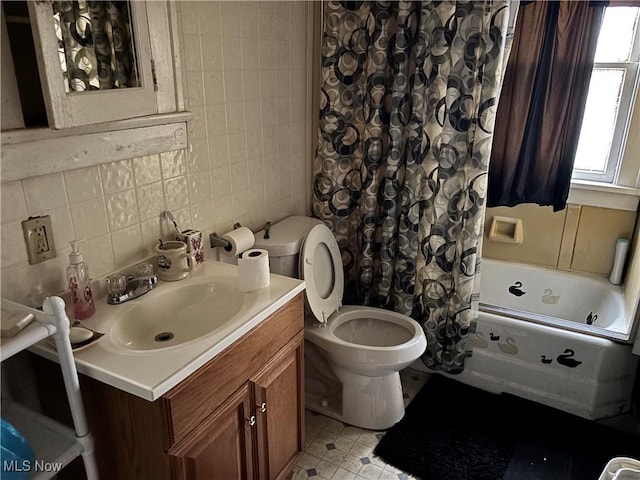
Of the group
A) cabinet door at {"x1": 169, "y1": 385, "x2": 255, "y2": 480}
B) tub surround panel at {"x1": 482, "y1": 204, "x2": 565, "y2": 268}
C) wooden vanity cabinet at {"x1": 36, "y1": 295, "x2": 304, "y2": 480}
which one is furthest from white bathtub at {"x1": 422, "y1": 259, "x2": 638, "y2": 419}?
cabinet door at {"x1": 169, "y1": 385, "x2": 255, "y2": 480}

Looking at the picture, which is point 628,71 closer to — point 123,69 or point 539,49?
point 539,49

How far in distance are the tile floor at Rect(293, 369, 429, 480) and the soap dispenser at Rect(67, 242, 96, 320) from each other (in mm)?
1077

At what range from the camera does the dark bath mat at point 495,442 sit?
6.51 ft

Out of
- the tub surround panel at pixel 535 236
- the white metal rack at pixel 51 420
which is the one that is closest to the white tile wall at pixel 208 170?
the white metal rack at pixel 51 420

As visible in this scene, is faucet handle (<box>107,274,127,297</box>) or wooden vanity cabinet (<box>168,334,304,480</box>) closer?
wooden vanity cabinet (<box>168,334,304,480</box>)

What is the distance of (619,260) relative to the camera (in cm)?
263

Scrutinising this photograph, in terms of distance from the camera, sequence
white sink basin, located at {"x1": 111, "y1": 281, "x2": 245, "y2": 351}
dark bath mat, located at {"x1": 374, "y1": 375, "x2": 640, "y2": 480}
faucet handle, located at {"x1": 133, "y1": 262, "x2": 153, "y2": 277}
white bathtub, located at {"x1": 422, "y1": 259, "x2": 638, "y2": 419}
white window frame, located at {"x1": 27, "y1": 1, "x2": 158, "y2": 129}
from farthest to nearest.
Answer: white bathtub, located at {"x1": 422, "y1": 259, "x2": 638, "y2": 419} → dark bath mat, located at {"x1": 374, "y1": 375, "x2": 640, "y2": 480} → faucet handle, located at {"x1": 133, "y1": 262, "x2": 153, "y2": 277} → white sink basin, located at {"x1": 111, "y1": 281, "x2": 245, "y2": 351} → white window frame, located at {"x1": 27, "y1": 1, "x2": 158, "y2": 129}

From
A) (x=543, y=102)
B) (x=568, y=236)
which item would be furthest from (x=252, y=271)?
(x=568, y=236)

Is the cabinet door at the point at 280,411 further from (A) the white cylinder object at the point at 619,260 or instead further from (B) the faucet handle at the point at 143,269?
(A) the white cylinder object at the point at 619,260

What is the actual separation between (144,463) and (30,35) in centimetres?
110

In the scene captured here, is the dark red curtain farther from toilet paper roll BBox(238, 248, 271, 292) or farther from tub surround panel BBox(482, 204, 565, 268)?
toilet paper roll BBox(238, 248, 271, 292)

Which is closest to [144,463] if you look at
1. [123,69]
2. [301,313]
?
[301,313]

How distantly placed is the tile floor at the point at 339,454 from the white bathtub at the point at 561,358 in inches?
25.8

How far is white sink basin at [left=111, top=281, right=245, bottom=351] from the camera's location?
1459mm
